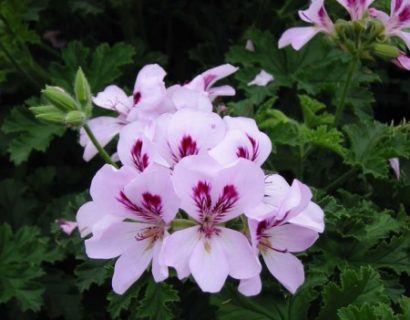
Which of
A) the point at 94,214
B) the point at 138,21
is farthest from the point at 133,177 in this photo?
the point at 138,21

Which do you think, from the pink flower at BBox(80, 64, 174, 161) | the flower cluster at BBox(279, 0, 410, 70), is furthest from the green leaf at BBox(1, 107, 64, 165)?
the flower cluster at BBox(279, 0, 410, 70)

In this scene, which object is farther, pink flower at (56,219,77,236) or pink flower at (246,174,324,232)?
pink flower at (56,219,77,236)

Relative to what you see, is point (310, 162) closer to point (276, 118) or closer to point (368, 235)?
point (276, 118)

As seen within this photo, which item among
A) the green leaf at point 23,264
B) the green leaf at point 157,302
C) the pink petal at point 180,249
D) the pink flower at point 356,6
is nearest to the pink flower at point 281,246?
the pink petal at point 180,249

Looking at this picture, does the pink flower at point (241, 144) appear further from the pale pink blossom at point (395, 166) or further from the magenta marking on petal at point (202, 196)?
the pale pink blossom at point (395, 166)

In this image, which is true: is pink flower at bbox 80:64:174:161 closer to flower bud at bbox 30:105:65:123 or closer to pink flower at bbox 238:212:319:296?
flower bud at bbox 30:105:65:123

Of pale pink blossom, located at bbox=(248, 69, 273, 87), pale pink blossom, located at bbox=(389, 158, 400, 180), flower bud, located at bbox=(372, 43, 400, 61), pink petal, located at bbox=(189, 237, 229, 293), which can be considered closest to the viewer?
pink petal, located at bbox=(189, 237, 229, 293)
